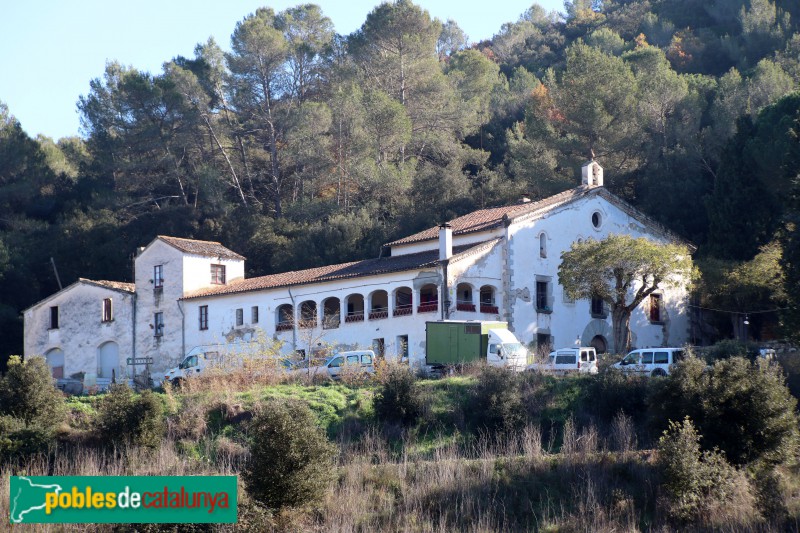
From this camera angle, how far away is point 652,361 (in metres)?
34.7

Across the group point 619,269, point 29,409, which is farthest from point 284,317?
point 29,409

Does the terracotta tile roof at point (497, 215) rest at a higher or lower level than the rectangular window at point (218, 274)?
higher

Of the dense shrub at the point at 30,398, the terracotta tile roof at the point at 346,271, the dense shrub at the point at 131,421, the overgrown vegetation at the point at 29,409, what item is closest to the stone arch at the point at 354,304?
the terracotta tile roof at the point at 346,271

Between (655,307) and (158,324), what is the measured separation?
23461mm

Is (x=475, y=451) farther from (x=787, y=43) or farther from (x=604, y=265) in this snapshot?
(x=787, y=43)

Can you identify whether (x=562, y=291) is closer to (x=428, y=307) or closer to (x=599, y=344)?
(x=599, y=344)

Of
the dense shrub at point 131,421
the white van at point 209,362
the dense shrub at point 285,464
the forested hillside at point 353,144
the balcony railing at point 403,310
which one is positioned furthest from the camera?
the forested hillside at point 353,144

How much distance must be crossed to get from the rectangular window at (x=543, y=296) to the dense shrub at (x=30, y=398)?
66.0 feet

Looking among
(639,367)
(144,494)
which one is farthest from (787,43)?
(144,494)

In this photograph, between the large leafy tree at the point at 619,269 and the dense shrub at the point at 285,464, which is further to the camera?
the large leafy tree at the point at 619,269

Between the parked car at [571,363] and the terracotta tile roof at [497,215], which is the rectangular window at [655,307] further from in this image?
the parked car at [571,363]

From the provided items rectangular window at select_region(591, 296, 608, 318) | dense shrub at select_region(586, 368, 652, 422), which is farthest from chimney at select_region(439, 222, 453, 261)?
dense shrub at select_region(586, 368, 652, 422)

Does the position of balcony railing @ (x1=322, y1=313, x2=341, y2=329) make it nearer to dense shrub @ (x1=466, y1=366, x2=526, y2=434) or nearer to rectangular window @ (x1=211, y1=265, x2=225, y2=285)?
rectangular window @ (x1=211, y1=265, x2=225, y2=285)

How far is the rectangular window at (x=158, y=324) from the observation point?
49.8 metres
